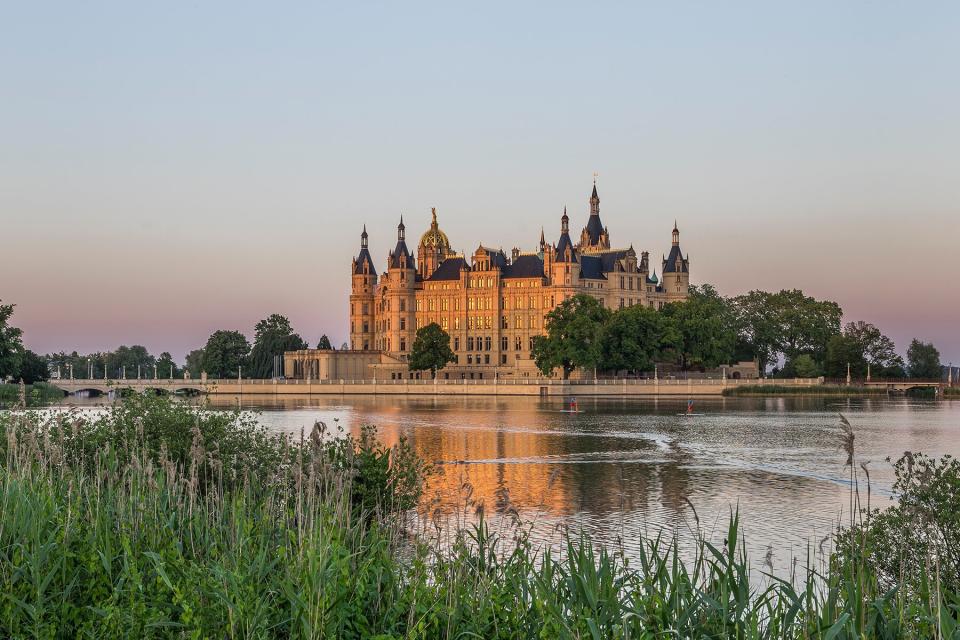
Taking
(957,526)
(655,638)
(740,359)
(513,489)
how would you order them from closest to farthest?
(655,638)
(957,526)
(513,489)
(740,359)

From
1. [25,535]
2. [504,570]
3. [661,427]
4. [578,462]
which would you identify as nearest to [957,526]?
[504,570]

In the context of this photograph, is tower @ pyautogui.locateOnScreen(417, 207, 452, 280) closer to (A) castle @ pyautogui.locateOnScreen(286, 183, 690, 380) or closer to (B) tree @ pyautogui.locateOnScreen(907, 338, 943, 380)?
(A) castle @ pyautogui.locateOnScreen(286, 183, 690, 380)

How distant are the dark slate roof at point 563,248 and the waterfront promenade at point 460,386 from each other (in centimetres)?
3042

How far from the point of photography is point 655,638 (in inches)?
291

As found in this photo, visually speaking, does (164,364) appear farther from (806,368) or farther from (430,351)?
(806,368)

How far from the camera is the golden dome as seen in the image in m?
172

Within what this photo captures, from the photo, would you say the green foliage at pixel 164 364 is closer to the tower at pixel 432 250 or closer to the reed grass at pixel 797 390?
the tower at pixel 432 250

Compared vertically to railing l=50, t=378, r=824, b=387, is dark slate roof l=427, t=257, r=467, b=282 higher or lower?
higher

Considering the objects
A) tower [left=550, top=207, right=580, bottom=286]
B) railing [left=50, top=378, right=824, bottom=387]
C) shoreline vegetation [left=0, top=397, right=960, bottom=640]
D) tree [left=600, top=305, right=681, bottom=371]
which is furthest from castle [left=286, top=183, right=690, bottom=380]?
shoreline vegetation [left=0, top=397, right=960, bottom=640]

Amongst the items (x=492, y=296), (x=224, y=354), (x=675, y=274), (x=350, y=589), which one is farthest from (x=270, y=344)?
(x=350, y=589)

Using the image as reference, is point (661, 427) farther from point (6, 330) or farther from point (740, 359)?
point (740, 359)

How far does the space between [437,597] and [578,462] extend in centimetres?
2698

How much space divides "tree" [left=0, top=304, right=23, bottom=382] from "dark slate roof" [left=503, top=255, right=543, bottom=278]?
299ft

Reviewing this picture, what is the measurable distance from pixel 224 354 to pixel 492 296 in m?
37.0
